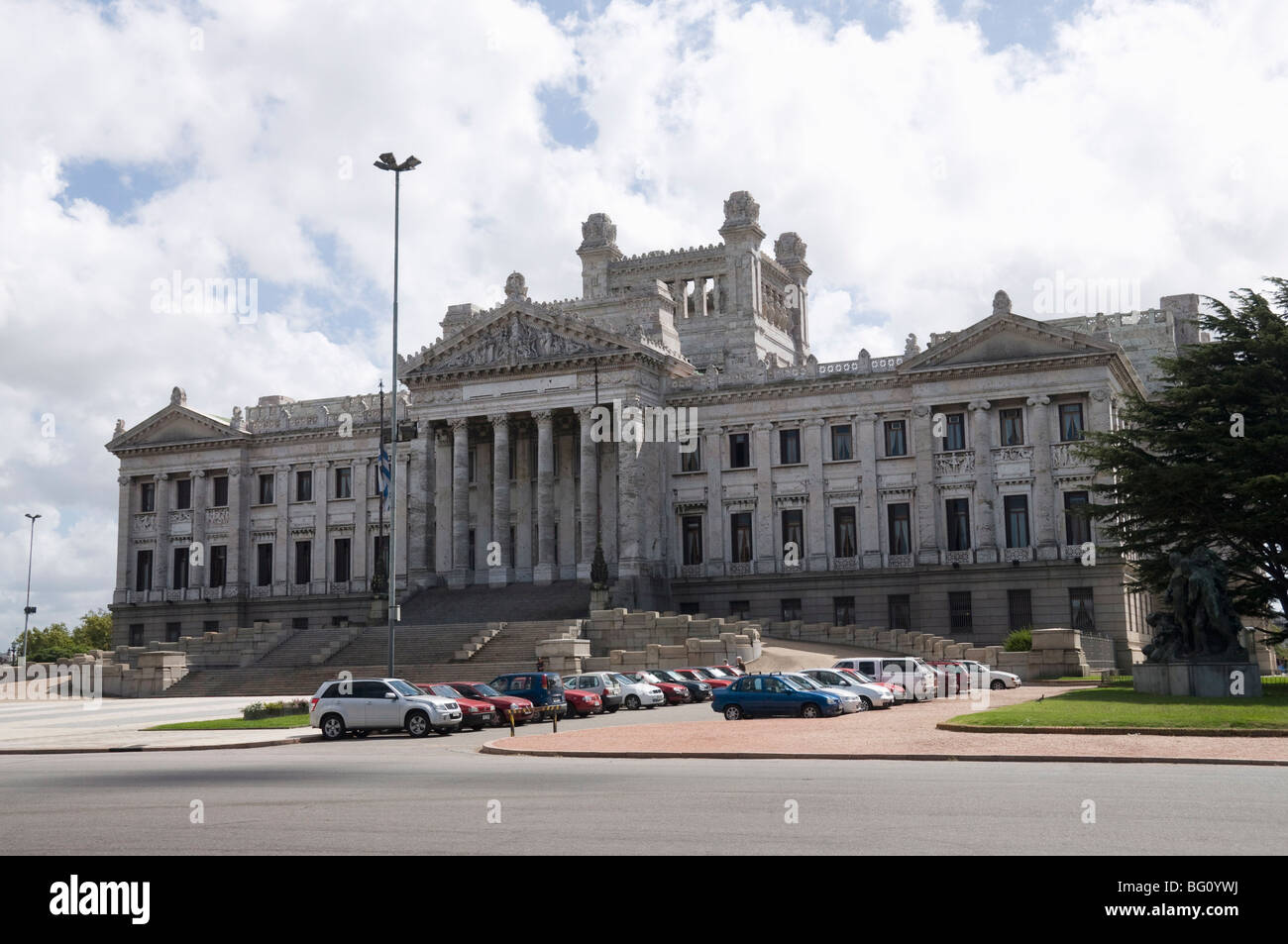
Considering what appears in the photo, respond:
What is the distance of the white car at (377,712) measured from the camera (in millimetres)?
34188

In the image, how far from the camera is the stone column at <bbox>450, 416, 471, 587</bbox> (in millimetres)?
73500

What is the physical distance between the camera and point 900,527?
231ft

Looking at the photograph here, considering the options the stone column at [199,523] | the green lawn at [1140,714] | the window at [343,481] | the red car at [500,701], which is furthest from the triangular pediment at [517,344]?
the green lawn at [1140,714]

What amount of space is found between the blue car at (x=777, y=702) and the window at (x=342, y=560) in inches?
1955

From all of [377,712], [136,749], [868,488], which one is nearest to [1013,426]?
[868,488]

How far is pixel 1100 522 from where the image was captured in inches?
2576

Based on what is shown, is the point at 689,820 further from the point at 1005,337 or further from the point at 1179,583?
the point at 1005,337

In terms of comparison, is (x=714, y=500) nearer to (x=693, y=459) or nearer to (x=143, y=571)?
(x=693, y=459)

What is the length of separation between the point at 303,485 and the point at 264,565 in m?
5.74

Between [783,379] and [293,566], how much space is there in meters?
33.7

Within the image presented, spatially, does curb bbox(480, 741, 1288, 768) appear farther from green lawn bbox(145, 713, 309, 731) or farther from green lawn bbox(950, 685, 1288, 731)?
green lawn bbox(145, 713, 309, 731)

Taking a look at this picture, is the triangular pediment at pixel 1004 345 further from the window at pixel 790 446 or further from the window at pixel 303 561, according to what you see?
the window at pixel 303 561

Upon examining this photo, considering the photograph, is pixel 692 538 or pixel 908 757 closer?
pixel 908 757

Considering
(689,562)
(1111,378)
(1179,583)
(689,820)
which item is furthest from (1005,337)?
(689,820)
